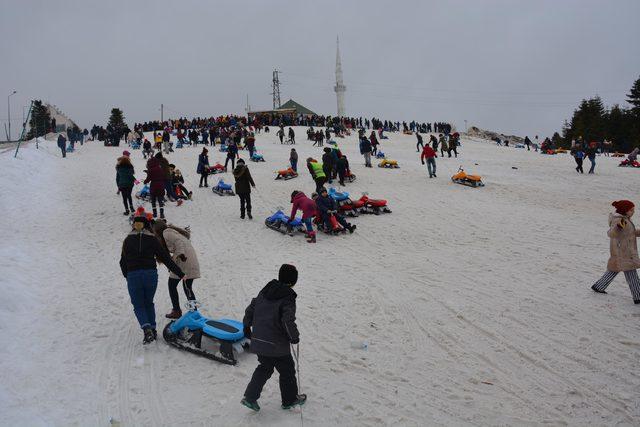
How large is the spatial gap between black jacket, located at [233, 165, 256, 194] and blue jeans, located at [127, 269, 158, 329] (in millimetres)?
7714

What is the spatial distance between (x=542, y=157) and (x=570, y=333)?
28.9 m

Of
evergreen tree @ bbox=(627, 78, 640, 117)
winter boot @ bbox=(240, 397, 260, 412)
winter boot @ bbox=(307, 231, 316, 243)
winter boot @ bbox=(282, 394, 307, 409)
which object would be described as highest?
evergreen tree @ bbox=(627, 78, 640, 117)

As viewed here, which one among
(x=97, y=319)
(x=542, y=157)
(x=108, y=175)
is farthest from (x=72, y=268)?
(x=542, y=157)

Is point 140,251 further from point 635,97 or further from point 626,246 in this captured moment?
point 635,97

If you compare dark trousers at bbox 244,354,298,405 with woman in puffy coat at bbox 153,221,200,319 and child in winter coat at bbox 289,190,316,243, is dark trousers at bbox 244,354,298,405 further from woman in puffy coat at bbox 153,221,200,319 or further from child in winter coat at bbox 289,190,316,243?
child in winter coat at bbox 289,190,316,243

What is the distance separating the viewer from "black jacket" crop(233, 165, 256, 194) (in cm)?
1412

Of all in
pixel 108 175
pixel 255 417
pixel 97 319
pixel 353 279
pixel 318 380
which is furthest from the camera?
pixel 108 175

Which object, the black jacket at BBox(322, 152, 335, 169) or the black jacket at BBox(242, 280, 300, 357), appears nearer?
the black jacket at BBox(242, 280, 300, 357)

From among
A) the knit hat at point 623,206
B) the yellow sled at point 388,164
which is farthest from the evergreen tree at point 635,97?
the knit hat at point 623,206

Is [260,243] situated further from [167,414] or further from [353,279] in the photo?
[167,414]

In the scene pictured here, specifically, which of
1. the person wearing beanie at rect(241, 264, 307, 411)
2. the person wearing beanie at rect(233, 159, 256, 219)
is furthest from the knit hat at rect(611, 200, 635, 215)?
the person wearing beanie at rect(233, 159, 256, 219)

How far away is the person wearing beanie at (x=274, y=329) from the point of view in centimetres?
486

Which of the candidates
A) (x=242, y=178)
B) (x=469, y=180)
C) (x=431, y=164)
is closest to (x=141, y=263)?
(x=242, y=178)

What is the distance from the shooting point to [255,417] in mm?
5031
